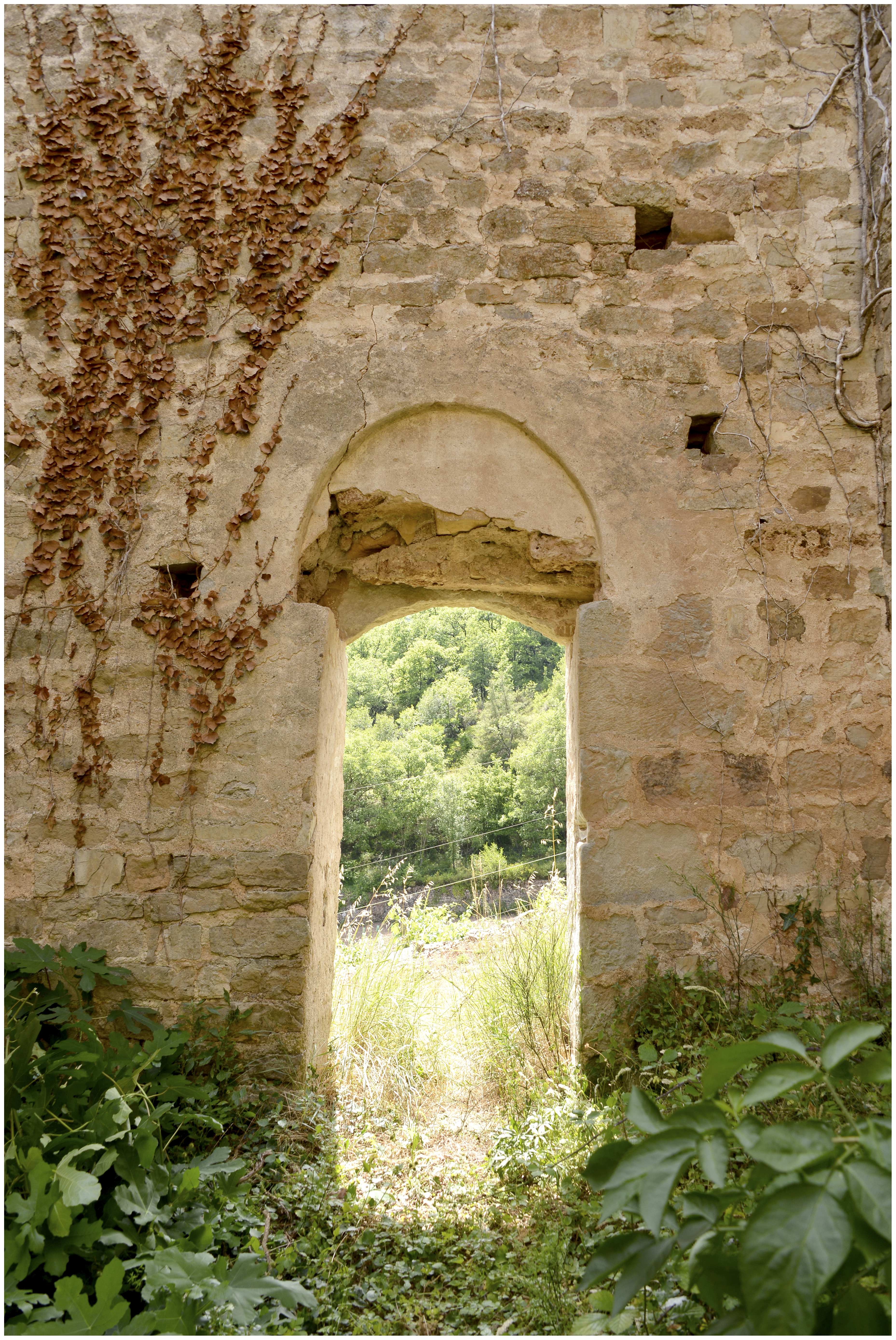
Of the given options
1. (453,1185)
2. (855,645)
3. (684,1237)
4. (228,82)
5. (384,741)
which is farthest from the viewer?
(384,741)

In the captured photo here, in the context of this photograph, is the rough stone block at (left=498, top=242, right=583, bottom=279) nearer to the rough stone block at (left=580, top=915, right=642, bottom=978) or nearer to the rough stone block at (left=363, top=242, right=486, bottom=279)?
the rough stone block at (left=363, top=242, right=486, bottom=279)

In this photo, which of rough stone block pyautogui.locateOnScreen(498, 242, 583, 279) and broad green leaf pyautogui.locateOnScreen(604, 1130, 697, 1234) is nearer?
broad green leaf pyautogui.locateOnScreen(604, 1130, 697, 1234)

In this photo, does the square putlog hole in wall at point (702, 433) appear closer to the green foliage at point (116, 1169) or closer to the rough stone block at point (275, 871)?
the rough stone block at point (275, 871)

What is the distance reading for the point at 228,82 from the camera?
11.9 ft

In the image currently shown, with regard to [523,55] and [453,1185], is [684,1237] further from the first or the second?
[523,55]

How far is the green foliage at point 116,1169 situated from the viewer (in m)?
1.83

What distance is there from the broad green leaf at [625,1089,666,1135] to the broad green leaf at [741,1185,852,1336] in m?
0.22

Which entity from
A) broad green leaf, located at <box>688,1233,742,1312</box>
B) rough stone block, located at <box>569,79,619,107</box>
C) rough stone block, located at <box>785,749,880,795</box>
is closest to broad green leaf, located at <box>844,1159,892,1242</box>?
broad green leaf, located at <box>688,1233,742,1312</box>

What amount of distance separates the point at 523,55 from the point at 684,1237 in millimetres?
4331

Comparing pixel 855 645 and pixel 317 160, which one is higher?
pixel 317 160

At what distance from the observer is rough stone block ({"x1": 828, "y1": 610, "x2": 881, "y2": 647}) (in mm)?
→ 3414

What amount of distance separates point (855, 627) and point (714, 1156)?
9.13 ft

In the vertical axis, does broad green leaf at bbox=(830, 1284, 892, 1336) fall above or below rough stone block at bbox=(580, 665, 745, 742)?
below

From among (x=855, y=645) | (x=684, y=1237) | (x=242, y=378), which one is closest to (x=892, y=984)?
(x=855, y=645)
